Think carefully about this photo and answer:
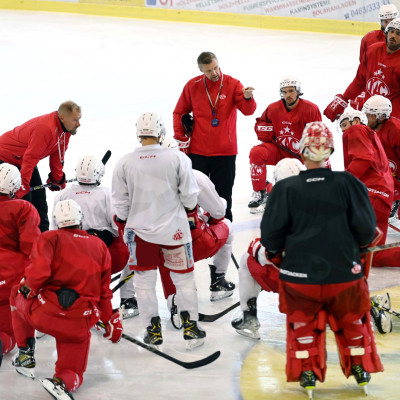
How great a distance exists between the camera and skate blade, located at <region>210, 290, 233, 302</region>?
18.3ft

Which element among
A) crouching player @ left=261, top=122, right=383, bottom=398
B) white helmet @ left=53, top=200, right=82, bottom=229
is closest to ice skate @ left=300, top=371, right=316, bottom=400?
crouching player @ left=261, top=122, right=383, bottom=398

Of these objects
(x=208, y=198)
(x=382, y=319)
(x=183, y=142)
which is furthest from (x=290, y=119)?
(x=382, y=319)

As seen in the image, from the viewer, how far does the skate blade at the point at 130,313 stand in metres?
5.30

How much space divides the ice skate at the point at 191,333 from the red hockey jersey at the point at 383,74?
3100 millimetres

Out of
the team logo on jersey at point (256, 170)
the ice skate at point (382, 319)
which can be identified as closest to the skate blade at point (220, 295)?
the ice skate at point (382, 319)

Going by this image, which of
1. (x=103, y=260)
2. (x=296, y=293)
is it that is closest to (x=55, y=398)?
(x=103, y=260)

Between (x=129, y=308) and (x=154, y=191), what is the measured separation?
3.40ft

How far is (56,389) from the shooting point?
406 centimetres

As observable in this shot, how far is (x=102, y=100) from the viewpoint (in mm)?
11156

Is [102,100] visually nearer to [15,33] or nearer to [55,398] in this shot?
[15,33]

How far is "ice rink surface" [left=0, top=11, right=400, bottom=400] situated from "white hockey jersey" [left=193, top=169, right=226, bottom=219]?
2.19ft

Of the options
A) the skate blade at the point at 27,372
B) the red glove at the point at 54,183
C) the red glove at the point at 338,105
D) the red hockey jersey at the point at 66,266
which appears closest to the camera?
the red hockey jersey at the point at 66,266

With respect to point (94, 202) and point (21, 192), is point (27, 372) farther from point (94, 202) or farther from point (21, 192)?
point (21, 192)

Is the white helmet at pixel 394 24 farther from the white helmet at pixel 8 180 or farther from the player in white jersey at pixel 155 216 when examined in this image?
the white helmet at pixel 8 180
